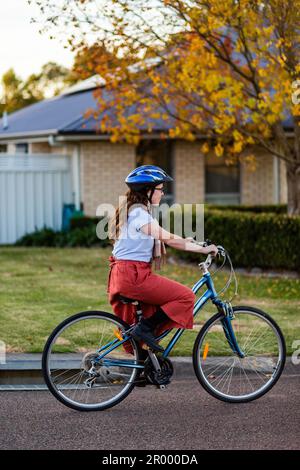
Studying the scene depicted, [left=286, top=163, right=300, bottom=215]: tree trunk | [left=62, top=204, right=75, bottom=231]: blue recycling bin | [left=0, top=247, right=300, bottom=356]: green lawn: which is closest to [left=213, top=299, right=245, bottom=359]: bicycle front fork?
[left=0, top=247, right=300, bottom=356]: green lawn

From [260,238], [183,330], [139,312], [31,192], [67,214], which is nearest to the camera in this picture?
[139,312]

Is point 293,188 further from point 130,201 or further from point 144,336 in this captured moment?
point 144,336

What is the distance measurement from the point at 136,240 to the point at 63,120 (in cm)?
1589

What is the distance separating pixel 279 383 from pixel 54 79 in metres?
41.6

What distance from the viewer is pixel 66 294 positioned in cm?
1179

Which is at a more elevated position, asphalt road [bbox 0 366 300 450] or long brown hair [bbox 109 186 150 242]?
long brown hair [bbox 109 186 150 242]

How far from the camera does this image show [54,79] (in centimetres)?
4731

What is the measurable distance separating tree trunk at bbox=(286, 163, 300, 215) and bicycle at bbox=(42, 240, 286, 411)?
8.23m

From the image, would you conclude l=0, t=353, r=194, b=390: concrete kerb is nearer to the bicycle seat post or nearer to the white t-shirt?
the bicycle seat post

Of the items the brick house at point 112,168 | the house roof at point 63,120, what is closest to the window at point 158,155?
the brick house at point 112,168

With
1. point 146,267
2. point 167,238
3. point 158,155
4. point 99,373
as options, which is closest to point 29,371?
point 99,373

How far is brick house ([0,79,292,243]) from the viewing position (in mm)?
20625

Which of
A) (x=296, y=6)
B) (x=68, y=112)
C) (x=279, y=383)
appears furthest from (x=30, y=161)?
(x=279, y=383)
